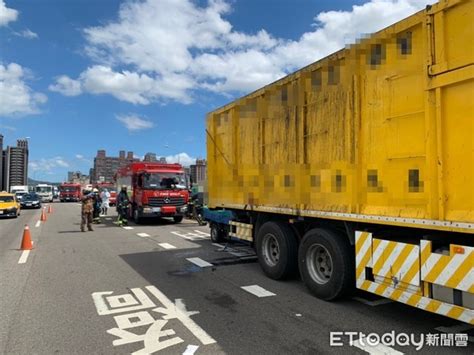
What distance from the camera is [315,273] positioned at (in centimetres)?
580

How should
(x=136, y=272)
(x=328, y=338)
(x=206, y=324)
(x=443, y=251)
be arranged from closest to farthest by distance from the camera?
(x=443, y=251), (x=328, y=338), (x=206, y=324), (x=136, y=272)

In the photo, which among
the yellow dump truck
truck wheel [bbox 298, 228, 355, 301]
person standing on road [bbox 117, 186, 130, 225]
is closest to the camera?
the yellow dump truck

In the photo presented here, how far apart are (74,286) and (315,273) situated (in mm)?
4036

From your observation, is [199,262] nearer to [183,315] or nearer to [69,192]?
[183,315]

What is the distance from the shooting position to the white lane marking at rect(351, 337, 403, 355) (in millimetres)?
Answer: 3883

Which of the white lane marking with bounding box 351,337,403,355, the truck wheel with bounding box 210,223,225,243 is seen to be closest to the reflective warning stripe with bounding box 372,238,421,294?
the white lane marking with bounding box 351,337,403,355

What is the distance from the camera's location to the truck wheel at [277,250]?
21.3 ft

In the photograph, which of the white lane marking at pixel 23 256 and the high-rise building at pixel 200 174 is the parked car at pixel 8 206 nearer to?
the high-rise building at pixel 200 174

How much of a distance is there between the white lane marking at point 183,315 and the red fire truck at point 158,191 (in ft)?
35.6

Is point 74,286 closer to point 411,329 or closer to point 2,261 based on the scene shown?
point 2,261

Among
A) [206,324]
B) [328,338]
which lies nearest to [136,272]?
[206,324]

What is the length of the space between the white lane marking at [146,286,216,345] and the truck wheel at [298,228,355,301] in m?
1.82

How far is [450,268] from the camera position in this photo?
380cm

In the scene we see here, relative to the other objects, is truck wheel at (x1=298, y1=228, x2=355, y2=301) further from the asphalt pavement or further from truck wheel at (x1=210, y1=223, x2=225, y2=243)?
truck wheel at (x1=210, y1=223, x2=225, y2=243)
